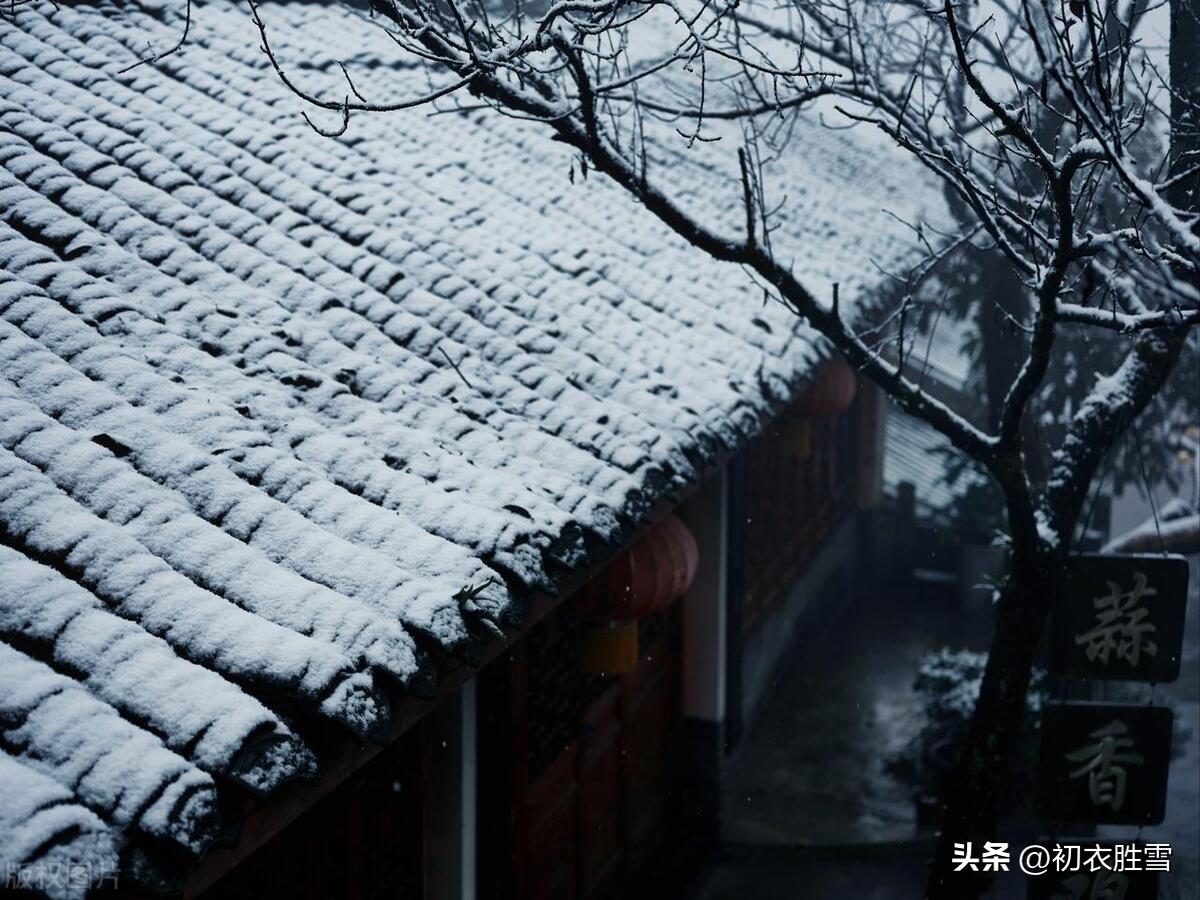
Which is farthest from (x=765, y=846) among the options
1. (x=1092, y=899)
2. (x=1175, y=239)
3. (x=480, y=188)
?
(x=1175, y=239)

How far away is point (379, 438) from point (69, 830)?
84.3 inches

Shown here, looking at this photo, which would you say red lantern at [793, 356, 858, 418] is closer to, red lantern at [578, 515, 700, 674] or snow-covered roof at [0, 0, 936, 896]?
snow-covered roof at [0, 0, 936, 896]

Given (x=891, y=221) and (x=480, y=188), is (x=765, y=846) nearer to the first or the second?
(x=480, y=188)

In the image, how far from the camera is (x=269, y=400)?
4.02m

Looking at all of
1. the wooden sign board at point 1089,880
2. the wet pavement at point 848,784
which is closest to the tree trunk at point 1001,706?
the wooden sign board at point 1089,880

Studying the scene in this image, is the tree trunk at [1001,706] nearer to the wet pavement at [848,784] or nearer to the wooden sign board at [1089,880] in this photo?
the wooden sign board at [1089,880]

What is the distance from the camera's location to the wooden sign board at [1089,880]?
6.02 m

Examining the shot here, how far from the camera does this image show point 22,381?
358 centimetres

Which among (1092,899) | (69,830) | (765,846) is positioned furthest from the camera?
(765,846)

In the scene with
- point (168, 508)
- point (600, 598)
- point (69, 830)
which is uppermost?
point (168, 508)

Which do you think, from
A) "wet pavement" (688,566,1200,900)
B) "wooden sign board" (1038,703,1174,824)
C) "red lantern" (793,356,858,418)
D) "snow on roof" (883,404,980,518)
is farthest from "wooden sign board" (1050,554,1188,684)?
"snow on roof" (883,404,980,518)

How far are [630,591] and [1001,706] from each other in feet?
6.14

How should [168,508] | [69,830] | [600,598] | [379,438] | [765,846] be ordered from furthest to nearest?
1. [765,846]
2. [600,598]
3. [379,438]
4. [168,508]
5. [69,830]

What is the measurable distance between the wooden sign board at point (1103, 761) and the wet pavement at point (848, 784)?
215cm
